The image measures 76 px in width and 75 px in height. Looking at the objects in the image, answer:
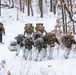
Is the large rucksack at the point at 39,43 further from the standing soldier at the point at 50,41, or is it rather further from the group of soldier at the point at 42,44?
the standing soldier at the point at 50,41

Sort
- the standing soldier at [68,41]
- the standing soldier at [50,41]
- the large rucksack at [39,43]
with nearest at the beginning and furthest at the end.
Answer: the standing soldier at [68,41], the large rucksack at [39,43], the standing soldier at [50,41]

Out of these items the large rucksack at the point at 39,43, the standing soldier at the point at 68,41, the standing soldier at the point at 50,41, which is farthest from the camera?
the standing soldier at the point at 50,41

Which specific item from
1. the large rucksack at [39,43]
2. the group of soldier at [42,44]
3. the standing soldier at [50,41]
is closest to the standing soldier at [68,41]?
the group of soldier at [42,44]

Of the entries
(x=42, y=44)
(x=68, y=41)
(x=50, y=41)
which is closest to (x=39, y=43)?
(x=42, y=44)

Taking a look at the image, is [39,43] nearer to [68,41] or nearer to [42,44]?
[42,44]

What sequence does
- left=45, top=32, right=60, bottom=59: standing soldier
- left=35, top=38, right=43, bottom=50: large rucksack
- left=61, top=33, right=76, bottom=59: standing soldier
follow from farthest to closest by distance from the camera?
1. left=45, top=32, right=60, bottom=59: standing soldier
2. left=35, top=38, right=43, bottom=50: large rucksack
3. left=61, top=33, right=76, bottom=59: standing soldier

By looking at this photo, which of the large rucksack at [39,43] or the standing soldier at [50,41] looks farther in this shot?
the standing soldier at [50,41]

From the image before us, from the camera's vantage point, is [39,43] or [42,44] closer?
[39,43]

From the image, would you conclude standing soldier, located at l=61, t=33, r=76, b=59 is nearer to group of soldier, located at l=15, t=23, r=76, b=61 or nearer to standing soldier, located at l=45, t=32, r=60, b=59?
group of soldier, located at l=15, t=23, r=76, b=61

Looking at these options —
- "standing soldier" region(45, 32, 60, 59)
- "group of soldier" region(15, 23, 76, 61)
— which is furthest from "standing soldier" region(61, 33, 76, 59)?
"standing soldier" region(45, 32, 60, 59)

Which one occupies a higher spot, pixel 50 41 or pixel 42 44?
pixel 50 41

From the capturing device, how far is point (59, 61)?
14.8 m

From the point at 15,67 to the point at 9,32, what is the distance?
1667 cm

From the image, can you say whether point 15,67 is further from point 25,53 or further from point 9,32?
point 9,32
